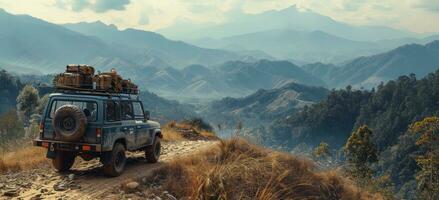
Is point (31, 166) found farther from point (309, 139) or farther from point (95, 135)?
point (309, 139)

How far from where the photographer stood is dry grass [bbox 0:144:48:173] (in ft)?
43.8

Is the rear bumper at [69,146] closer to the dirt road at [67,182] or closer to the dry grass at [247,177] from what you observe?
the dirt road at [67,182]

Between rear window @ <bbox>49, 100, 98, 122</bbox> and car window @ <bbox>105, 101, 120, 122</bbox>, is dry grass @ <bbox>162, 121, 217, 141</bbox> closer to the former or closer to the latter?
car window @ <bbox>105, 101, 120, 122</bbox>

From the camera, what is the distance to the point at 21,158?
15086 mm

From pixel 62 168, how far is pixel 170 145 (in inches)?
320

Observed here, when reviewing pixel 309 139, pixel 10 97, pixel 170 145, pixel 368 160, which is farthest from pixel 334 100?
pixel 170 145

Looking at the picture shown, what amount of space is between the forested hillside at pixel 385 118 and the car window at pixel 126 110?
84423 millimetres

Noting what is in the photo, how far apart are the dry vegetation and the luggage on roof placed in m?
2.89

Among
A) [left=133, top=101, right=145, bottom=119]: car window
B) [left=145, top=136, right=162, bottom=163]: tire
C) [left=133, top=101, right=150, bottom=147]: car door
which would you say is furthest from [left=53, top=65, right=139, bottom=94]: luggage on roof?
[left=145, top=136, right=162, bottom=163]: tire

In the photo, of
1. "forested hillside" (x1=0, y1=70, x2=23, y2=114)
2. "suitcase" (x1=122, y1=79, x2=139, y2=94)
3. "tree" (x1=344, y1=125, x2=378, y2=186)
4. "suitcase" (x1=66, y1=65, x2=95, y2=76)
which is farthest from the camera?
"forested hillside" (x1=0, y1=70, x2=23, y2=114)

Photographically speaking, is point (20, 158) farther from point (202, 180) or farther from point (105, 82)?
point (202, 180)

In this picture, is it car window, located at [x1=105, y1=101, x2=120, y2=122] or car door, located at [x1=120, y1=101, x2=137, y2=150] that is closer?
car window, located at [x1=105, y1=101, x2=120, y2=122]

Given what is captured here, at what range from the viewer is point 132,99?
1379cm

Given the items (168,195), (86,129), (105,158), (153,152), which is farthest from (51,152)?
(168,195)
